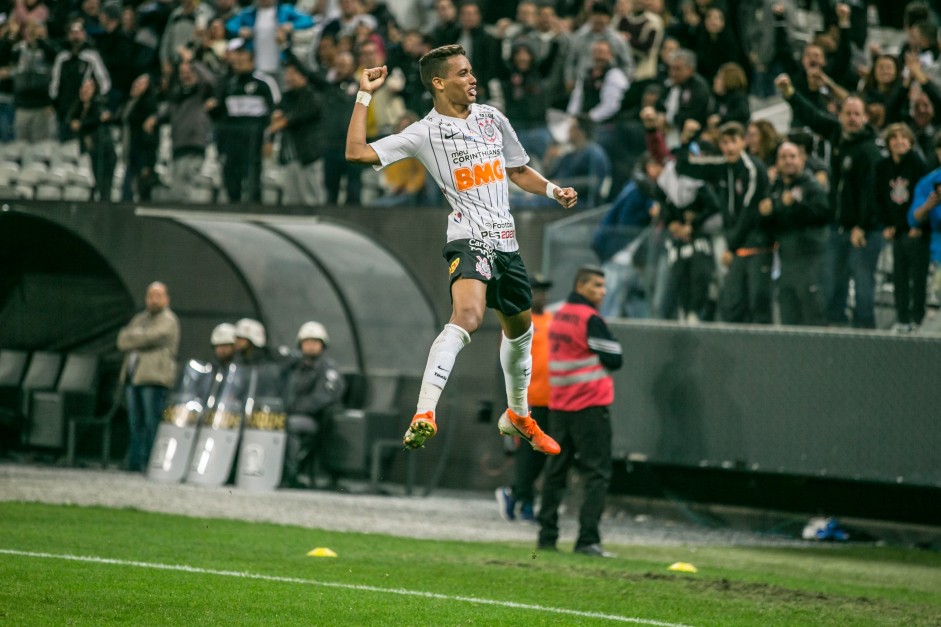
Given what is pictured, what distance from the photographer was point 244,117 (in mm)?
19641

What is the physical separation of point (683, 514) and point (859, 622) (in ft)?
22.1

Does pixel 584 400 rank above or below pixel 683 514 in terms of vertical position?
above

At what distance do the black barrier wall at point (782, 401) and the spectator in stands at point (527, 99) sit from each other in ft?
8.09

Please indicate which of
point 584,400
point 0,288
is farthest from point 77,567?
point 0,288

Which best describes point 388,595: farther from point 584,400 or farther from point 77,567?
point 584,400

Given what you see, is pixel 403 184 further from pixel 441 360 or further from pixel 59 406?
pixel 441 360

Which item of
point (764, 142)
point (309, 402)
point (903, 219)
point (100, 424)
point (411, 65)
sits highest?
point (411, 65)

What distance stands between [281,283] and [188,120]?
8.54 ft

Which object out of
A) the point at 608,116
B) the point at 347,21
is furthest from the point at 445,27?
the point at 608,116

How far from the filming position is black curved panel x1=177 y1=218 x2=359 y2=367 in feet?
62.0

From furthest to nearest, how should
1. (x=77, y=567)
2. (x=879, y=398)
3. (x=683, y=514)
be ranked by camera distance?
(x=683, y=514) → (x=879, y=398) → (x=77, y=567)

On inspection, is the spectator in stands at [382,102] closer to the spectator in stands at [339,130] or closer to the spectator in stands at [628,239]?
the spectator in stands at [339,130]

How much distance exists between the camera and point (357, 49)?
780 inches

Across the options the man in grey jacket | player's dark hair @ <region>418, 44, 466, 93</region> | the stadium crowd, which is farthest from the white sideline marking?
the man in grey jacket
